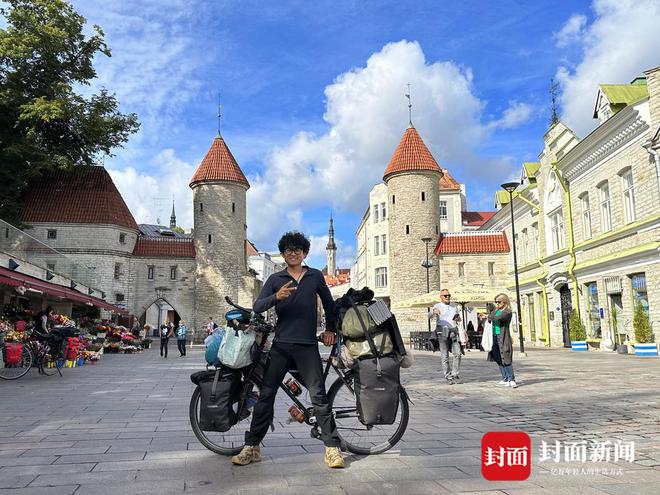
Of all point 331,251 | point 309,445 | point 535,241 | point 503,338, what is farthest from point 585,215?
point 331,251

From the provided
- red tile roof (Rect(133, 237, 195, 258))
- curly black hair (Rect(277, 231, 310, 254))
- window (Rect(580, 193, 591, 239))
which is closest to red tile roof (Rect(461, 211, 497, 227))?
red tile roof (Rect(133, 237, 195, 258))

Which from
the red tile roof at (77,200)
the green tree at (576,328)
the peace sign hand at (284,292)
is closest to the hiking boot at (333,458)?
the peace sign hand at (284,292)

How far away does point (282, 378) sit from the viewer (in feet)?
14.7

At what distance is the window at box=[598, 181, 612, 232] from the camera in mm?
21547

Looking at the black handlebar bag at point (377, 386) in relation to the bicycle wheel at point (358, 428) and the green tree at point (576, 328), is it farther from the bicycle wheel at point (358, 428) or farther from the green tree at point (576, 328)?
the green tree at point (576, 328)

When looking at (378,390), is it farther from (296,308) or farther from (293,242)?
(293,242)

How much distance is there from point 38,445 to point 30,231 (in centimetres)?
3625

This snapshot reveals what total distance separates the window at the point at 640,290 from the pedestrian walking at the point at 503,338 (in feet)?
37.0

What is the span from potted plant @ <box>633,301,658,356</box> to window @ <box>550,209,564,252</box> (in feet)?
28.3

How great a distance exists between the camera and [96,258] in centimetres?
3750

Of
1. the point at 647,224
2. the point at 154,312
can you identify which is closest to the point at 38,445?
the point at 647,224

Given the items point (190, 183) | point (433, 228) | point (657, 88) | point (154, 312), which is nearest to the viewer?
point (657, 88)

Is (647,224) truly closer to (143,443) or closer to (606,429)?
(606,429)

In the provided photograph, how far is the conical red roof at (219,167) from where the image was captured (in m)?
42.3
